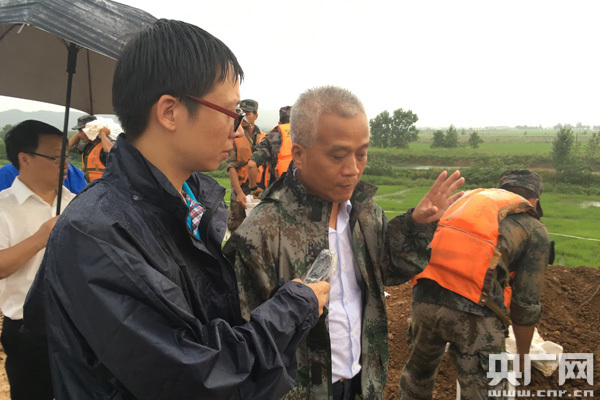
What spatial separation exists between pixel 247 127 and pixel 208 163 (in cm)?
612

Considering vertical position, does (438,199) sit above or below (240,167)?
above

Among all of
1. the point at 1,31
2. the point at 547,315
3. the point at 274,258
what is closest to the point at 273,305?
the point at 274,258

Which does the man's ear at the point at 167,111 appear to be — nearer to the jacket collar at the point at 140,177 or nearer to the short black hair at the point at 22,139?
the jacket collar at the point at 140,177

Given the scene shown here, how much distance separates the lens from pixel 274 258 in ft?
6.16

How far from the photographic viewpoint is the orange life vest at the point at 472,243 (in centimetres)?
263

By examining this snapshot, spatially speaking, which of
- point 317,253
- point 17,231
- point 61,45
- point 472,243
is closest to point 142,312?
point 317,253

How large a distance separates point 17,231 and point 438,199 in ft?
7.57

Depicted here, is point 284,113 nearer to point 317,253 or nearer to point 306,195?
point 306,195

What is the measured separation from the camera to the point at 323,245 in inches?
75.8

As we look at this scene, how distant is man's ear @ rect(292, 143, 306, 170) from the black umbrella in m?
0.86

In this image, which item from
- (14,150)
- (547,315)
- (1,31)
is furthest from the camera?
(547,315)

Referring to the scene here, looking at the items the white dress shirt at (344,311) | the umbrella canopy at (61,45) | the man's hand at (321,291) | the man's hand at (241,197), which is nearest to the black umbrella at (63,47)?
the umbrella canopy at (61,45)

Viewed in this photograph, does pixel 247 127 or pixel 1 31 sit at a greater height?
pixel 1 31

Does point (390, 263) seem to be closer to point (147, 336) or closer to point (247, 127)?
point (147, 336)
